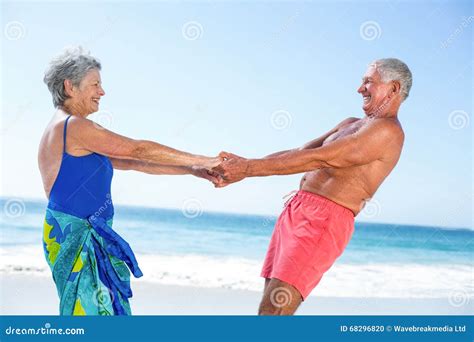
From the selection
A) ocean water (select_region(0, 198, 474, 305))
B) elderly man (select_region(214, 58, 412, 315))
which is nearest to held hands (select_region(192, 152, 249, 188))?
elderly man (select_region(214, 58, 412, 315))

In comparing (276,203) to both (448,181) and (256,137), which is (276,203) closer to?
(256,137)

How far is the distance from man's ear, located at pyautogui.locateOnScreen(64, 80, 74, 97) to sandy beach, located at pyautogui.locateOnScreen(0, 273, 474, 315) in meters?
2.79

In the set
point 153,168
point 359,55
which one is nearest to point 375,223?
point 359,55

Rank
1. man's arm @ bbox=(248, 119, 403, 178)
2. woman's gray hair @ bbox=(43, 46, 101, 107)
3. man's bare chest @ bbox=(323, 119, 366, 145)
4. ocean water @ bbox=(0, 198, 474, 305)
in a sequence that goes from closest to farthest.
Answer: woman's gray hair @ bbox=(43, 46, 101, 107) < man's arm @ bbox=(248, 119, 403, 178) < man's bare chest @ bbox=(323, 119, 366, 145) < ocean water @ bbox=(0, 198, 474, 305)

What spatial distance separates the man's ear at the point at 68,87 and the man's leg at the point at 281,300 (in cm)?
132

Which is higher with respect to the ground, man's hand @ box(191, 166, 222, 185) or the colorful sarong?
man's hand @ box(191, 166, 222, 185)

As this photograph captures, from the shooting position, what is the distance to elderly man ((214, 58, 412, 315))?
330 cm

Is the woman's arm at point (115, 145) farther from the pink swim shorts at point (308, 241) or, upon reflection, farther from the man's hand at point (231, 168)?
the pink swim shorts at point (308, 241)

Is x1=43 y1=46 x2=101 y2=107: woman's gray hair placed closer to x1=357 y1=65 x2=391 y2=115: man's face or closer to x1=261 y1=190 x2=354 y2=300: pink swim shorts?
x1=261 y1=190 x2=354 y2=300: pink swim shorts

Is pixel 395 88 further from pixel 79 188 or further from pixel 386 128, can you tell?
pixel 79 188

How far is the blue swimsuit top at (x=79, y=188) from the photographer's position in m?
3.10

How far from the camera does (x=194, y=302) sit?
6402 millimetres

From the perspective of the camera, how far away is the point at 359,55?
9383 millimetres

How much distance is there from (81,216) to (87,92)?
0.59 m
